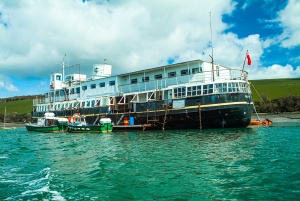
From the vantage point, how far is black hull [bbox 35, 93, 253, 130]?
28.3 m

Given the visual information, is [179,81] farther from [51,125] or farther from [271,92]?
[271,92]

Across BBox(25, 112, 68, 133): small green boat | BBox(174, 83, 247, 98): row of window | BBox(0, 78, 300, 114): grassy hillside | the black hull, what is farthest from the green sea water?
BBox(0, 78, 300, 114): grassy hillside

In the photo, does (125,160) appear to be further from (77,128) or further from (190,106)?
(77,128)

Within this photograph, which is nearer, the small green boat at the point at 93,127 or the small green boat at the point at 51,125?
the small green boat at the point at 93,127

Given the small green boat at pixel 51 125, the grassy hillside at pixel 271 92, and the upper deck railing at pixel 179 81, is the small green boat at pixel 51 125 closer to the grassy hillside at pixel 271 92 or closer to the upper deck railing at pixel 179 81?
the upper deck railing at pixel 179 81

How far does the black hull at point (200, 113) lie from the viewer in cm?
2831

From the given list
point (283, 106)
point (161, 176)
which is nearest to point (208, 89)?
point (161, 176)

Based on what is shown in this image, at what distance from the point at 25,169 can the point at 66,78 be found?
39502mm

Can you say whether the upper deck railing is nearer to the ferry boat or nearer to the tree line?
the ferry boat

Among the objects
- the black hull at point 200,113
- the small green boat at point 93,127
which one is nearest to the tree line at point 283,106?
the black hull at point 200,113

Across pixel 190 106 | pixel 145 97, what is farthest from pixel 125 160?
pixel 145 97

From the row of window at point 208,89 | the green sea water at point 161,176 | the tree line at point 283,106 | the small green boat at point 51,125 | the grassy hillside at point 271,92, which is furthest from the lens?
the grassy hillside at point 271,92

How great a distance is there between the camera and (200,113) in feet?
96.0

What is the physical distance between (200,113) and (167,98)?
19.7 feet
